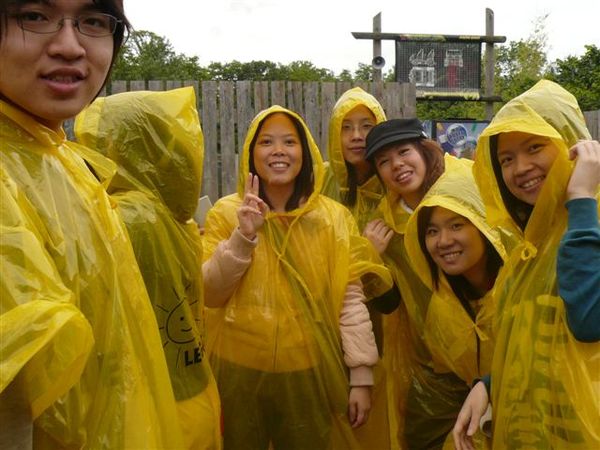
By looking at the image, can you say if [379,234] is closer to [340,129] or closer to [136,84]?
[340,129]

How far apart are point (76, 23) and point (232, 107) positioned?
3553 millimetres

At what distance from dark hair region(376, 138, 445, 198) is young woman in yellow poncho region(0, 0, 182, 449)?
1.62 meters

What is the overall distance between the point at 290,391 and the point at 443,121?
429 centimetres

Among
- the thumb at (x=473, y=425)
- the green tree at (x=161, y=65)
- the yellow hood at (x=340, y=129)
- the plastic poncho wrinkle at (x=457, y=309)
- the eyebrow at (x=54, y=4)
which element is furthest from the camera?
the green tree at (x=161, y=65)

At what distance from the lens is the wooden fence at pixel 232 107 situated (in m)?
4.41

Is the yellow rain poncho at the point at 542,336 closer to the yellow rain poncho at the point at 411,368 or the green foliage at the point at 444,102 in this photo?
the yellow rain poncho at the point at 411,368

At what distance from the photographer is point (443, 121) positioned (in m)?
5.85

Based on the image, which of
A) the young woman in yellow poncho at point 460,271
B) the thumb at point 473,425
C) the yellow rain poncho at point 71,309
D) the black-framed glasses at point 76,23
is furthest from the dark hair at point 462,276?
the black-framed glasses at point 76,23

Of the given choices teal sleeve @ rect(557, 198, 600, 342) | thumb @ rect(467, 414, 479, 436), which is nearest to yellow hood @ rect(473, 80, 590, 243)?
teal sleeve @ rect(557, 198, 600, 342)

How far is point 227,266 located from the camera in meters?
2.07

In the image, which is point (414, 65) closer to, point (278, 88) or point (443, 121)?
point (443, 121)

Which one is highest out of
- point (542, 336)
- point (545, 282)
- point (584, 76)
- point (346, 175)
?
point (584, 76)

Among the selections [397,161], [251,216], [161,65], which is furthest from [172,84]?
[161,65]

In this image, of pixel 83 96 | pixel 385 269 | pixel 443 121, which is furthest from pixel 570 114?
pixel 443 121
